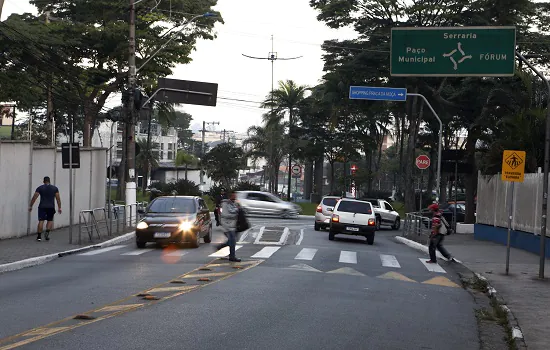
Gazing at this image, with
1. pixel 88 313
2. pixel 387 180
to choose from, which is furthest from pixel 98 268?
pixel 387 180

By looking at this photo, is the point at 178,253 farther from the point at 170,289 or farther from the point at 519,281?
the point at 519,281

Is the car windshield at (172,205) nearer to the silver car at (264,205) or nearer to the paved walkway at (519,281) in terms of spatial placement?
the paved walkway at (519,281)

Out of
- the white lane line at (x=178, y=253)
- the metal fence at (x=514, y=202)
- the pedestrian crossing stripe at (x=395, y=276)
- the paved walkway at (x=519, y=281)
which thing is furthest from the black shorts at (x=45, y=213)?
the metal fence at (x=514, y=202)

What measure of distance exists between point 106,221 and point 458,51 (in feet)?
41.2

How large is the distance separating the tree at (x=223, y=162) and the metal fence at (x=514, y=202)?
4799 centimetres

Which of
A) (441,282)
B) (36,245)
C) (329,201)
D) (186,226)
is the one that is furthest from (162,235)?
(329,201)

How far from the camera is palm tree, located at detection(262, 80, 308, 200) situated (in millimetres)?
78625

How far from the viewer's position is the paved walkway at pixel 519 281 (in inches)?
479

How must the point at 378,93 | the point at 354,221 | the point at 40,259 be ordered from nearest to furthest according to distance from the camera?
1. the point at 40,259
2. the point at 354,221
3. the point at 378,93

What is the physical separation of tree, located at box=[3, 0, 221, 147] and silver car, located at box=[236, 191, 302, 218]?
29.4 ft

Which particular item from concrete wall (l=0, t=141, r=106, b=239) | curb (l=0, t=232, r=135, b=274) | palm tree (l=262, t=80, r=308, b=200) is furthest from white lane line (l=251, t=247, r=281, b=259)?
palm tree (l=262, t=80, r=308, b=200)

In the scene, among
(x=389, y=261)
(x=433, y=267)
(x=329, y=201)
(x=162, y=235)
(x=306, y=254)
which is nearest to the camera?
(x=433, y=267)

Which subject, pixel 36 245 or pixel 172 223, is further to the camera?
pixel 172 223

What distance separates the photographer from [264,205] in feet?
157
